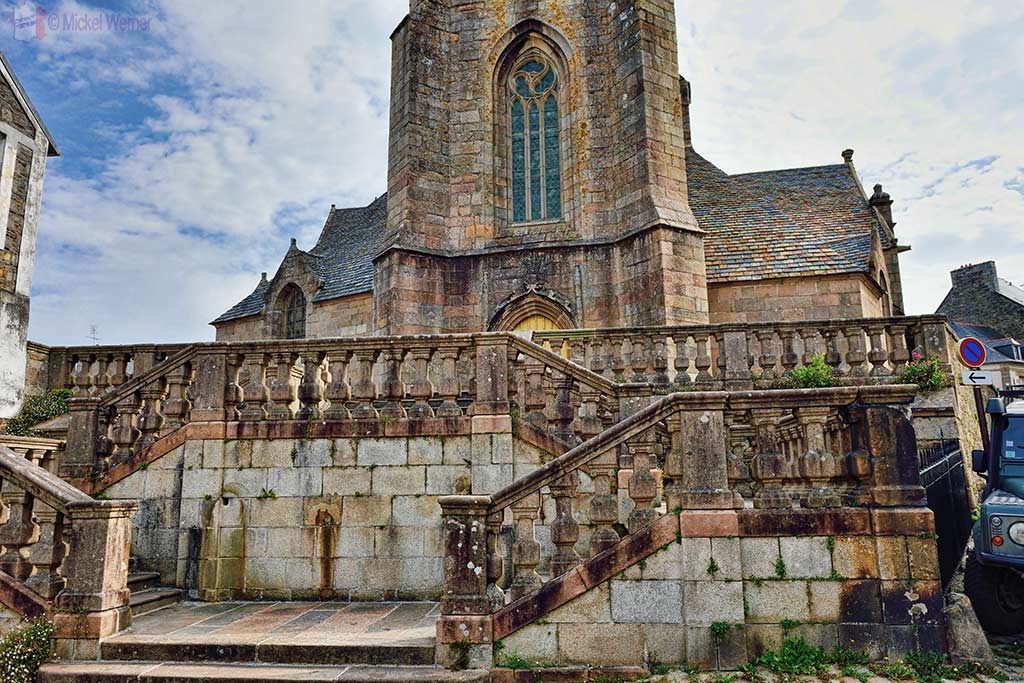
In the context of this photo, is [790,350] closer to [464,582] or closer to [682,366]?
[682,366]

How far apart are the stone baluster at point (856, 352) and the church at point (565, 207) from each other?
3.59m

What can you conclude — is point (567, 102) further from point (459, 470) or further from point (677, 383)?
point (459, 470)

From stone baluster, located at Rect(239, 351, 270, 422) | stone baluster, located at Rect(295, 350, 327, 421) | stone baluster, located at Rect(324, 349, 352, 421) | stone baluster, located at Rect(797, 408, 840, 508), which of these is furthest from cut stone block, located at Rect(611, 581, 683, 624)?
stone baluster, located at Rect(239, 351, 270, 422)

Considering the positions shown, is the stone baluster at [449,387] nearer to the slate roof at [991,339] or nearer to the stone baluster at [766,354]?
the stone baluster at [766,354]

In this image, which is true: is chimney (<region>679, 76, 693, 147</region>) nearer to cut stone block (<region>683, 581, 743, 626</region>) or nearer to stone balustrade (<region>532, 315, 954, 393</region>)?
stone balustrade (<region>532, 315, 954, 393</region>)

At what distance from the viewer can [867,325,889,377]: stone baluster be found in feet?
31.5

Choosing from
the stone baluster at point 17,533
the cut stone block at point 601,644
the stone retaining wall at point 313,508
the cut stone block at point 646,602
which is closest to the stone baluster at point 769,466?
the cut stone block at point 646,602

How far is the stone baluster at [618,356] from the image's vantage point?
33.0 feet

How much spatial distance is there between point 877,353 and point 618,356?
3.68 metres

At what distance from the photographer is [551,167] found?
1532 cm

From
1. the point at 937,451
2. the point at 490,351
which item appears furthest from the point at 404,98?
the point at 937,451

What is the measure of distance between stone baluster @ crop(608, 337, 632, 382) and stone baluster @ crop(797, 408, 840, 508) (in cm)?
484

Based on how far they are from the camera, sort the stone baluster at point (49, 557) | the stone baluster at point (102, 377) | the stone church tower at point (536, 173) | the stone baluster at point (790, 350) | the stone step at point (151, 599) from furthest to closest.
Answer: the stone church tower at point (536, 173), the stone baluster at point (790, 350), the stone baluster at point (102, 377), the stone step at point (151, 599), the stone baluster at point (49, 557)

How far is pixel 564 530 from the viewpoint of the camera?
16.7 feet
